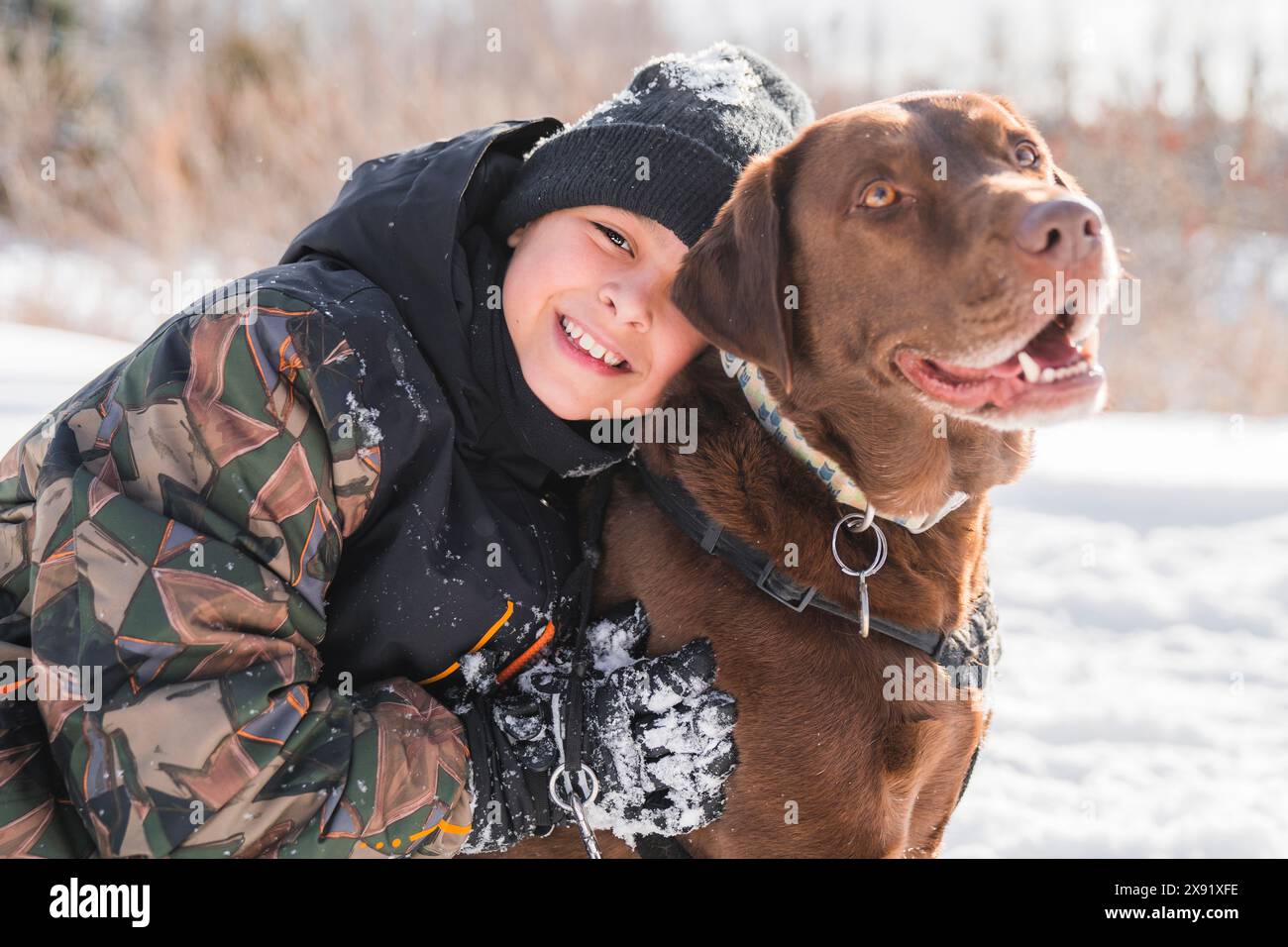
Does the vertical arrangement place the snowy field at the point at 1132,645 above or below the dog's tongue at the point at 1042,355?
below

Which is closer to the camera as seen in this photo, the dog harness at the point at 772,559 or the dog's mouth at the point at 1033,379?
the dog's mouth at the point at 1033,379

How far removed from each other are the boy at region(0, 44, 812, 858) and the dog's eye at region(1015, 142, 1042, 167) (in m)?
0.64

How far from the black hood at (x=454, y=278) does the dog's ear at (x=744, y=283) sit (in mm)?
432

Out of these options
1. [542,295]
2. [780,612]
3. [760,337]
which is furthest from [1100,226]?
[542,295]

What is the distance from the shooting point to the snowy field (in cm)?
312

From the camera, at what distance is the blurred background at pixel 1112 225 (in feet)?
11.4

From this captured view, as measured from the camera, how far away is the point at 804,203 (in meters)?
2.43

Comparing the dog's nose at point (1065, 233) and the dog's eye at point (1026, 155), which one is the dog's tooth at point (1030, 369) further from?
the dog's eye at point (1026, 155)

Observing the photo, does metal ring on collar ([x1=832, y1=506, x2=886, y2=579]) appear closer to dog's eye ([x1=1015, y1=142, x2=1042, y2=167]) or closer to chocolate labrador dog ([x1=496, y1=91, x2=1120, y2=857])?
chocolate labrador dog ([x1=496, y1=91, x2=1120, y2=857])

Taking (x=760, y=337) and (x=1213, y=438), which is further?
(x=1213, y=438)

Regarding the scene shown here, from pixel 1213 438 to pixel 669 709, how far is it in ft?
17.2

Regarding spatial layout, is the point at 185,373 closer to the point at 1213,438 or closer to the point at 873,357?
the point at 873,357

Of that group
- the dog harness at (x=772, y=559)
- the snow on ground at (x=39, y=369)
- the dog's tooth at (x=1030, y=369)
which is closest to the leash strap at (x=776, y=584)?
the dog harness at (x=772, y=559)

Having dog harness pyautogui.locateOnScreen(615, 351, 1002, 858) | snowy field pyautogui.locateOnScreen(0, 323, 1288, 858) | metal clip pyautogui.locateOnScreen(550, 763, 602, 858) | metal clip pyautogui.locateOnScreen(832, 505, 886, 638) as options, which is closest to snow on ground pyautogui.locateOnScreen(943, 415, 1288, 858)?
snowy field pyautogui.locateOnScreen(0, 323, 1288, 858)
